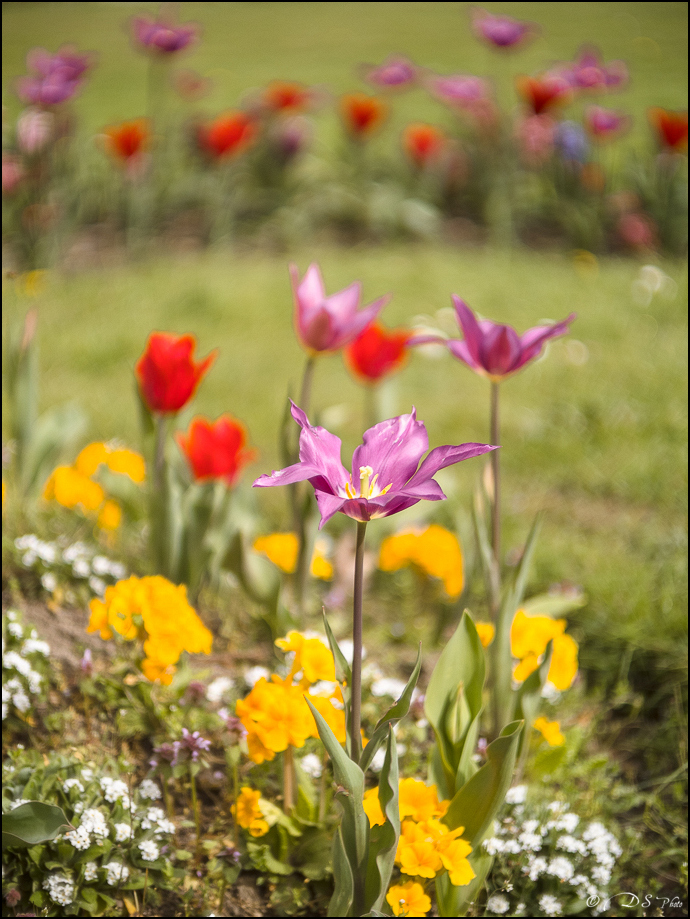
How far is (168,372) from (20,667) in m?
0.61

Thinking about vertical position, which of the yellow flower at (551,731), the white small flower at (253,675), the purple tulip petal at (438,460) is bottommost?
the white small flower at (253,675)

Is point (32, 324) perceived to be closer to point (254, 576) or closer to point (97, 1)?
point (254, 576)

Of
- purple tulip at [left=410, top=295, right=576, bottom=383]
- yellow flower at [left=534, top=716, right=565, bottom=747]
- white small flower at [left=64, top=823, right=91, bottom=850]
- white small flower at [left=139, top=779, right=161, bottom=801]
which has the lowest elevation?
white small flower at [left=139, top=779, right=161, bottom=801]

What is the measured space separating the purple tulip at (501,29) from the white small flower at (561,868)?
4.26 metres

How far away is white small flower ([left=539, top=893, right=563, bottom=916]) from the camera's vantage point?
1.40 meters

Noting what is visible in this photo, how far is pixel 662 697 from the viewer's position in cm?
198

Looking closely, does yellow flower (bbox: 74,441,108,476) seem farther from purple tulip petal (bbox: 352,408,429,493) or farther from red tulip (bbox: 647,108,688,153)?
red tulip (bbox: 647,108,688,153)

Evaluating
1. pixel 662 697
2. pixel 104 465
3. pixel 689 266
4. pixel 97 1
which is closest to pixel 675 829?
pixel 662 697

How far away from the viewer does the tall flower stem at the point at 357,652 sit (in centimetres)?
107

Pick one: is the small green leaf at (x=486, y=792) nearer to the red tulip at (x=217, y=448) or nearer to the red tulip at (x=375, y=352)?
the red tulip at (x=217, y=448)

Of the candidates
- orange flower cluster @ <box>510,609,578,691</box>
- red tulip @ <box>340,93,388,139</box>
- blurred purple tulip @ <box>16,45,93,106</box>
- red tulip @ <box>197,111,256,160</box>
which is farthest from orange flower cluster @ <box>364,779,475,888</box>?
red tulip @ <box>340,93,388,139</box>

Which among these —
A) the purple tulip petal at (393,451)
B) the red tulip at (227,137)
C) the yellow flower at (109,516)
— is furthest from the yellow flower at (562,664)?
the red tulip at (227,137)

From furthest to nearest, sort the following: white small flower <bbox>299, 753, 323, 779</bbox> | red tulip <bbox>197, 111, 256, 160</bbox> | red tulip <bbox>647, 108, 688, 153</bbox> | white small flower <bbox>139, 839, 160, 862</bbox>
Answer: red tulip <bbox>197, 111, 256, 160</bbox>, red tulip <bbox>647, 108, 688, 153</bbox>, white small flower <bbox>299, 753, 323, 779</bbox>, white small flower <bbox>139, 839, 160, 862</bbox>

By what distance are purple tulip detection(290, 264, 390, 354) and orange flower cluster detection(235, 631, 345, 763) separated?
2.07ft
